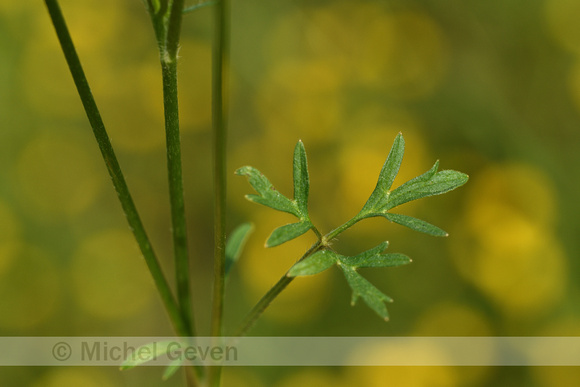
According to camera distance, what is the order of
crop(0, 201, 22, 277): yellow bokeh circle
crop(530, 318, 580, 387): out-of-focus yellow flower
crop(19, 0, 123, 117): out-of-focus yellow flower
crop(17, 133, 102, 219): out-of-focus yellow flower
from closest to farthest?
1. crop(530, 318, 580, 387): out-of-focus yellow flower
2. crop(0, 201, 22, 277): yellow bokeh circle
3. crop(17, 133, 102, 219): out-of-focus yellow flower
4. crop(19, 0, 123, 117): out-of-focus yellow flower

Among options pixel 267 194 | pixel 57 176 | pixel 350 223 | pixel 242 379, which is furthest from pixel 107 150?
pixel 57 176

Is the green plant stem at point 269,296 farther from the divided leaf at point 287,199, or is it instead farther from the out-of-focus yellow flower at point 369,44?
the out-of-focus yellow flower at point 369,44

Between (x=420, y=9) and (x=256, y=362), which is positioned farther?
(x=420, y=9)

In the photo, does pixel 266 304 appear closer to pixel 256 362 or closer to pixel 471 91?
pixel 256 362

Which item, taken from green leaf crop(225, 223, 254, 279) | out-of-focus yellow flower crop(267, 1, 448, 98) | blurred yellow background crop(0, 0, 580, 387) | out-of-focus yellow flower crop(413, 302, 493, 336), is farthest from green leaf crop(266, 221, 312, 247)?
out-of-focus yellow flower crop(267, 1, 448, 98)

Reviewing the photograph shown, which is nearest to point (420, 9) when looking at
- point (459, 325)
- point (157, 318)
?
point (459, 325)

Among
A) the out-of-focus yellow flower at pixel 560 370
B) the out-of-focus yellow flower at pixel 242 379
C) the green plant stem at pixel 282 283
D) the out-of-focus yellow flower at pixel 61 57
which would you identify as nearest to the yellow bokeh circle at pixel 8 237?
the out-of-focus yellow flower at pixel 61 57

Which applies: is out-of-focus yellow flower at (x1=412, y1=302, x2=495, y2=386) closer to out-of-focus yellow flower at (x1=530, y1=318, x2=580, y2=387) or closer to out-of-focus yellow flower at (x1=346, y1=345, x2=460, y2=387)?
out-of-focus yellow flower at (x1=346, y1=345, x2=460, y2=387)
